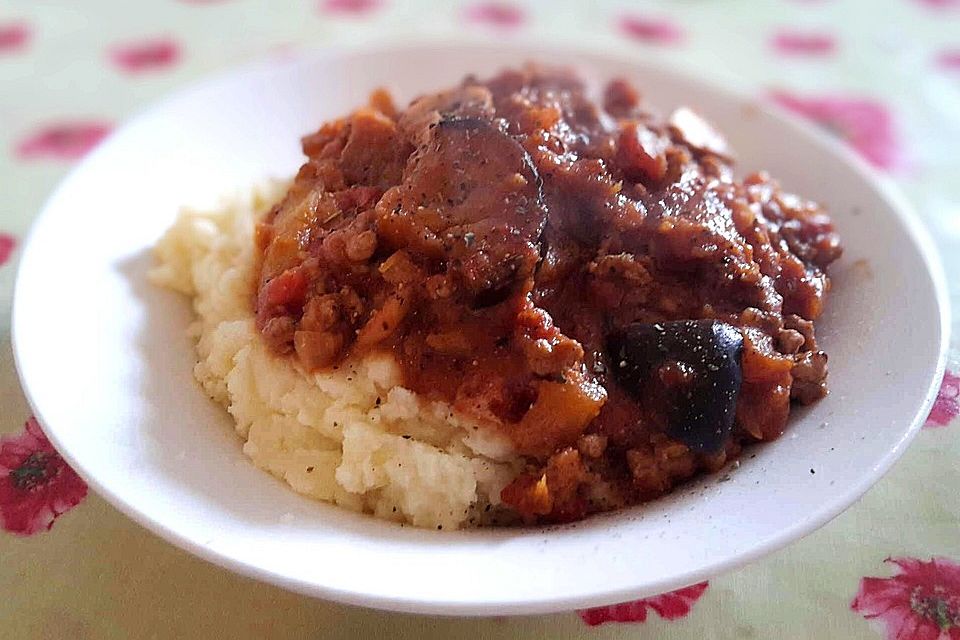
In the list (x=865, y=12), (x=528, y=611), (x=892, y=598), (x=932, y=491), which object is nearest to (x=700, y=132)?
(x=932, y=491)

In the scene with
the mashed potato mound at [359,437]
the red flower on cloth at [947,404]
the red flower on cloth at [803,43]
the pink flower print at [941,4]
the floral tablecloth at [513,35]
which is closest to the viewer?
the floral tablecloth at [513,35]

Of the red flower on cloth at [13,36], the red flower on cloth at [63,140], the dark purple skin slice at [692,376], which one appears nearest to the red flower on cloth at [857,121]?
the dark purple skin slice at [692,376]

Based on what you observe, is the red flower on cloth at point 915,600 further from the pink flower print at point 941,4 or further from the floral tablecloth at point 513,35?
the pink flower print at point 941,4

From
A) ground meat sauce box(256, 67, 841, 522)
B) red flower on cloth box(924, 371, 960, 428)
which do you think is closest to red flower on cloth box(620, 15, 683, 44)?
ground meat sauce box(256, 67, 841, 522)

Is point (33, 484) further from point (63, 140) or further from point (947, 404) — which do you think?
point (947, 404)

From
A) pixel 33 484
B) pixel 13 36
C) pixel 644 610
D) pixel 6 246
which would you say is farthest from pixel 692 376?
pixel 13 36

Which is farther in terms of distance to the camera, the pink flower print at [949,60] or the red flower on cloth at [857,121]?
the pink flower print at [949,60]

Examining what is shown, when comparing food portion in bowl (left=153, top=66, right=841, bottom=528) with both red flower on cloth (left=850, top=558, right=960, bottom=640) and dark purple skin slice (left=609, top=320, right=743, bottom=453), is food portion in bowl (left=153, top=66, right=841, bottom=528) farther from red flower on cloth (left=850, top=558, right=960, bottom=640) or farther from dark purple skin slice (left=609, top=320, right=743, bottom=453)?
red flower on cloth (left=850, top=558, right=960, bottom=640)
